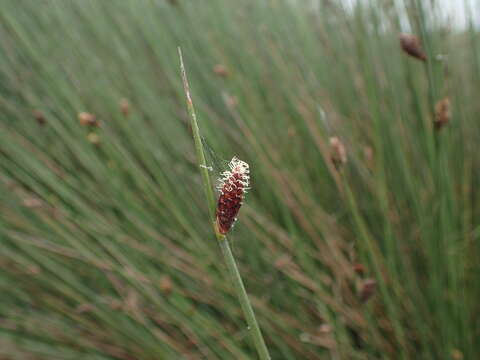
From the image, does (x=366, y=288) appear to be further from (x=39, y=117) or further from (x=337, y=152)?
(x=39, y=117)

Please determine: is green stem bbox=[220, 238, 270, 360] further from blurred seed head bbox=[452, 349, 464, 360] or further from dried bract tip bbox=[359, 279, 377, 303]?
blurred seed head bbox=[452, 349, 464, 360]

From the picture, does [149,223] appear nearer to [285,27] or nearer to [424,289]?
[424,289]

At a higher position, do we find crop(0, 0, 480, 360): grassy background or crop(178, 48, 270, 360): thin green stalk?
crop(0, 0, 480, 360): grassy background

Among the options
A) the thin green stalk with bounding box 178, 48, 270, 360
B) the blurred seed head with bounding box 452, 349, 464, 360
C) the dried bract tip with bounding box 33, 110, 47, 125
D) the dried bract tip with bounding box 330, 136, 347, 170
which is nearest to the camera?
the thin green stalk with bounding box 178, 48, 270, 360

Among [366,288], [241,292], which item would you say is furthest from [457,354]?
[241,292]

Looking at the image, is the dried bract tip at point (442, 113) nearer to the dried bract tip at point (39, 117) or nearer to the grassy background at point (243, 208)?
the grassy background at point (243, 208)

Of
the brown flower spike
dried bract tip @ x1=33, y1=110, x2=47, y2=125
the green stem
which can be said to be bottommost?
the green stem

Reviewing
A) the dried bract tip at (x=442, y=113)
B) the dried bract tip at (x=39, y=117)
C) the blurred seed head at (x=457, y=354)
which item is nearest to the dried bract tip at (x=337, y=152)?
the dried bract tip at (x=442, y=113)

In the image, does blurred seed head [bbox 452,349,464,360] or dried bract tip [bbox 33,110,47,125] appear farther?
dried bract tip [bbox 33,110,47,125]

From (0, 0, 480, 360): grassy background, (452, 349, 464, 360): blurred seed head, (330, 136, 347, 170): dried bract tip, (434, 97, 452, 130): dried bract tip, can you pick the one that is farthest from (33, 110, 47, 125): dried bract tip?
(452, 349, 464, 360): blurred seed head
